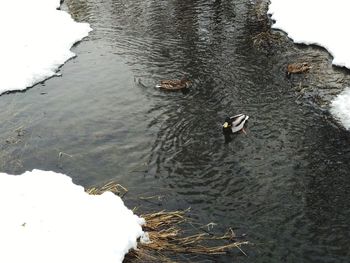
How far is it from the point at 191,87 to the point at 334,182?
6899 millimetres

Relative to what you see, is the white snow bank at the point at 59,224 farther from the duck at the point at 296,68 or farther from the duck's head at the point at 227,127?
the duck at the point at 296,68

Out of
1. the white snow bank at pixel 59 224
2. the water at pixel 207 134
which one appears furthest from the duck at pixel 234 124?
the white snow bank at pixel 59 224

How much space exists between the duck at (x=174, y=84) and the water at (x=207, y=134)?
0.83 ft

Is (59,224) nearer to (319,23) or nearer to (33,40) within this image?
(33,40)

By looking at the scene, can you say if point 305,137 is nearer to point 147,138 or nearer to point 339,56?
point 147,138

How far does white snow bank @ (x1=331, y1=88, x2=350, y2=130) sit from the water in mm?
519

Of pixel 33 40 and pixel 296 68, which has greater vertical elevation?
pixel 296 68

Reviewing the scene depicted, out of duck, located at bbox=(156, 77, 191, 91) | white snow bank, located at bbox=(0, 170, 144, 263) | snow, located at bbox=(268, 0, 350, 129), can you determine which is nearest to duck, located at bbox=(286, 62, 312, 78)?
snow, located at bbox=(268, 0, 350, 129)

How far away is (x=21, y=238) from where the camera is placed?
8172 millimetres

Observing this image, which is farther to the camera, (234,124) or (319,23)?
(319,23)

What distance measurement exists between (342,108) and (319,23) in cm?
782

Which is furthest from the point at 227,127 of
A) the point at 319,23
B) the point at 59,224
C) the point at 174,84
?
the point at 319,23

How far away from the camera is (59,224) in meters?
8.59

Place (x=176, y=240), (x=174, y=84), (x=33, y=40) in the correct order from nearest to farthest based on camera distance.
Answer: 1. (x=176, y=240)
2. (x=174, y=84)
3. (x=33, y=40)
